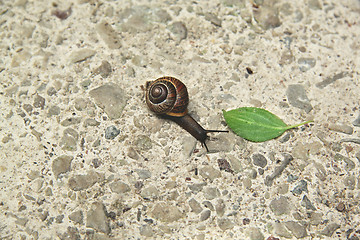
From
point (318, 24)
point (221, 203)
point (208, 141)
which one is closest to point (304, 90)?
point (318, 24)

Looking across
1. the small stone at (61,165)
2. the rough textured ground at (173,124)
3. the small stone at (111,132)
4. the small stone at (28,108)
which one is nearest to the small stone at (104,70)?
the rough textured ground at (173,124)

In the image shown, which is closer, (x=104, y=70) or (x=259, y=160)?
(x=259, y=160)

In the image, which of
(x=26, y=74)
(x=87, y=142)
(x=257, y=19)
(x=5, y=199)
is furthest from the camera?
(x=257, y=19)

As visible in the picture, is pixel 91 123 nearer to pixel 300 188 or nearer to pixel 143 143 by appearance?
pixel 143 143

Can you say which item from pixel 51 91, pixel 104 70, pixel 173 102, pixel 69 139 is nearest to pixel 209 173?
pixel 173 102

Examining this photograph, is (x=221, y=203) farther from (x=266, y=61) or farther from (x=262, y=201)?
(x=266, y=61)

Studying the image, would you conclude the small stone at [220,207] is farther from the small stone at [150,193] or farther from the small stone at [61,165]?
the small stone at [61,165]

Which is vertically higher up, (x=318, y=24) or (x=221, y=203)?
(x=318, y=24)
